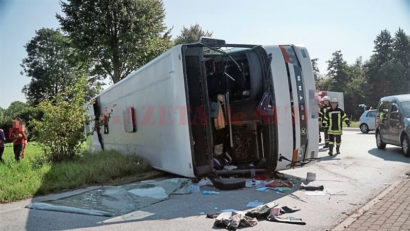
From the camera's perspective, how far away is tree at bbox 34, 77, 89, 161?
315 inches

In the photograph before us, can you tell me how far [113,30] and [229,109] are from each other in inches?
653

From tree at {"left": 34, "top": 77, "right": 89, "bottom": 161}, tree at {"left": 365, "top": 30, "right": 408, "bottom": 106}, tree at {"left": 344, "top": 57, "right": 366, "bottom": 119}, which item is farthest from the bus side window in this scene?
tree at {"left": 365, "top": 30, "right": 408, "bottom": 106}

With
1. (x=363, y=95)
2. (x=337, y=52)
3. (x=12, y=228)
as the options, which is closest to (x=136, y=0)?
(x=12, y=228)

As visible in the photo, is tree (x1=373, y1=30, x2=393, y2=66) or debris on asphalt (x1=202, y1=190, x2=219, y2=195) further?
tree (x1=373, y1=30, x2=393, y2=66)

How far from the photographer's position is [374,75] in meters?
53.8

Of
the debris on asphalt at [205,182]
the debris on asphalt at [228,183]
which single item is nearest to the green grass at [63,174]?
the debris on asphalt at [205,182]

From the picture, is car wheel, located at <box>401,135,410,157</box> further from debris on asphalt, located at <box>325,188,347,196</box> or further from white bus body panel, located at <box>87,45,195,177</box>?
white bus body panel, located at <box>87,45,195,177</box>

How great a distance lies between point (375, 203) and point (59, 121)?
6.62 meters

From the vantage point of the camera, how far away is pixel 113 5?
67.7ft

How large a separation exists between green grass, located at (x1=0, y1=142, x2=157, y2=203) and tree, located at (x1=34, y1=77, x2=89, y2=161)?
0.36m

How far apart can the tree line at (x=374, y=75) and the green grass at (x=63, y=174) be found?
1850 inches

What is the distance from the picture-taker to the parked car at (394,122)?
31.3 ft

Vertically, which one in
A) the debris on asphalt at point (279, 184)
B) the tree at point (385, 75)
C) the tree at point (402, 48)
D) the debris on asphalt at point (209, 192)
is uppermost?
the tree at point (402, 48)

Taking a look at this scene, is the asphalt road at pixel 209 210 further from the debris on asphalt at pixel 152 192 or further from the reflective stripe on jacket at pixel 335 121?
the reflective stripe on jacket at pixel 335 121
